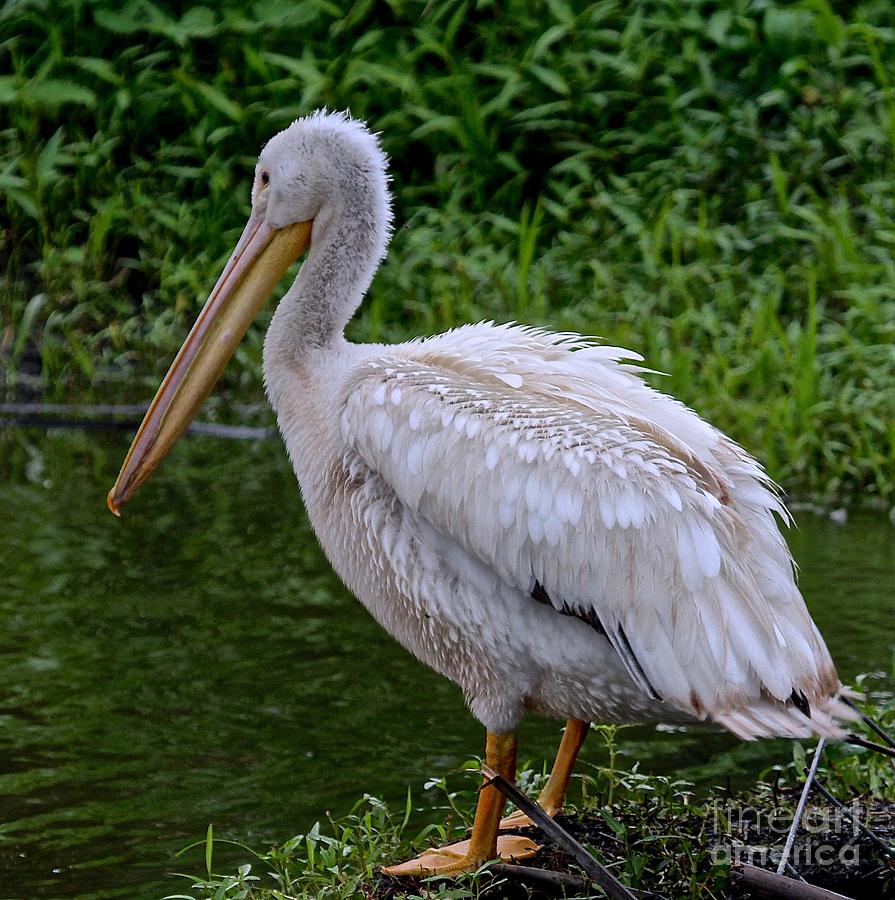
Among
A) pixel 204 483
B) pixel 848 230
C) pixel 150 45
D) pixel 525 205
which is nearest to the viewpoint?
pixel 204 483

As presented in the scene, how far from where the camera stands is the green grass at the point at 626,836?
3.17m

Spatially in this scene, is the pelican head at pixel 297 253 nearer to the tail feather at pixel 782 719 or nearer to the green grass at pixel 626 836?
the green grass at pixel 626 836

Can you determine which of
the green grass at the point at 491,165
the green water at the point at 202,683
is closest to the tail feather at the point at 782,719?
the green water at the point at 202,683

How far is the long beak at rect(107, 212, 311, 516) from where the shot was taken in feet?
12.4

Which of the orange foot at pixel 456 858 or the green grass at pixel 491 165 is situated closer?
the orange foot at pixel 456 858

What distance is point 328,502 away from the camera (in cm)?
342

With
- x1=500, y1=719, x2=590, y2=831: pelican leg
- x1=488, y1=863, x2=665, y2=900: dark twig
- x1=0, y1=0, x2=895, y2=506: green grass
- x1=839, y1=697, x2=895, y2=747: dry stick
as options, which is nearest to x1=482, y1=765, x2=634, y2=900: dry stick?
x1=488, y1=863, x2=665, y2=900: dark twig

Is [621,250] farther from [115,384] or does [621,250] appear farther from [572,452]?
[572,452]

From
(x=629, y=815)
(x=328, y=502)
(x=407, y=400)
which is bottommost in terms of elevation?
(x=629, y=815)

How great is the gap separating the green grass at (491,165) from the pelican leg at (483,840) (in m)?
3.60

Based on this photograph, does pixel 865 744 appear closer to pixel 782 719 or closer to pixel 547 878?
pixel 782 719

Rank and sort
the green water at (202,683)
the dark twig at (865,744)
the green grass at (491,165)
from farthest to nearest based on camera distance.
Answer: the green grass at (491,165) → the green water at (202,683) → the dark twig at (865,744)

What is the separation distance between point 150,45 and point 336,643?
181 inches

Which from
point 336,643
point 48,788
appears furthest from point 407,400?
point 336,643
